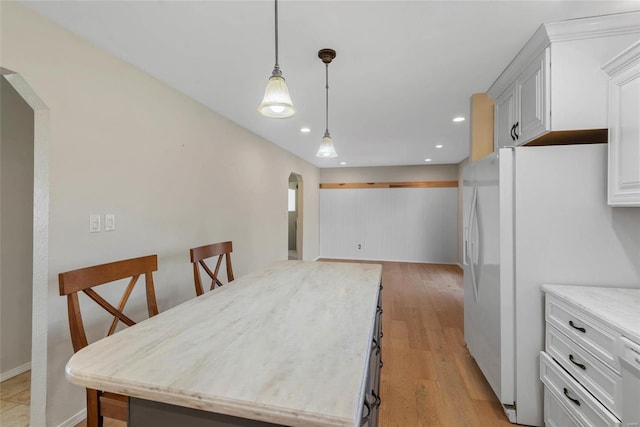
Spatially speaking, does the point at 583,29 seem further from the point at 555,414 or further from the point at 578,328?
the point at 555,414

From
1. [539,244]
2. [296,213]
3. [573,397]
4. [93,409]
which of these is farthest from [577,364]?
[296,213]

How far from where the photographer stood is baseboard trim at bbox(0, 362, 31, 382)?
2199mm

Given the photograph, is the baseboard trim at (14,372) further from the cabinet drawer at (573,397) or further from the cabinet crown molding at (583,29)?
the cabinet crown molding at (583,29)

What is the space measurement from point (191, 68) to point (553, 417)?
10.9 ft

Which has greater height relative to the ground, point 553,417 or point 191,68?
point 191,68

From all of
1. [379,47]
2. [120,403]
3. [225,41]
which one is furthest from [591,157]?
[120,403]

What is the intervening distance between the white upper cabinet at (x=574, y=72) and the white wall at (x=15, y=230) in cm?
384

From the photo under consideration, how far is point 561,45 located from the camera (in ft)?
5.63

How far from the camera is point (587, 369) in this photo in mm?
1375

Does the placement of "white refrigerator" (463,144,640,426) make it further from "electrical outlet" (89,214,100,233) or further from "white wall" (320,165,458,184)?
"white wall" (320,165,458,184)

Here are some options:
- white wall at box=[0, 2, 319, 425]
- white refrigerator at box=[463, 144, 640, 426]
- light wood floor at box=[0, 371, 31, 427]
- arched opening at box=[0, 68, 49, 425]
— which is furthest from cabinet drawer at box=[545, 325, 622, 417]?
arched opening at box=[0, 68, 49, 425]

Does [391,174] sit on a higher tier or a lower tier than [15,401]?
higher

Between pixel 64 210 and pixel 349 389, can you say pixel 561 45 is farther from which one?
pixel 64 210

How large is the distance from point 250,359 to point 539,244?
1825 mm
